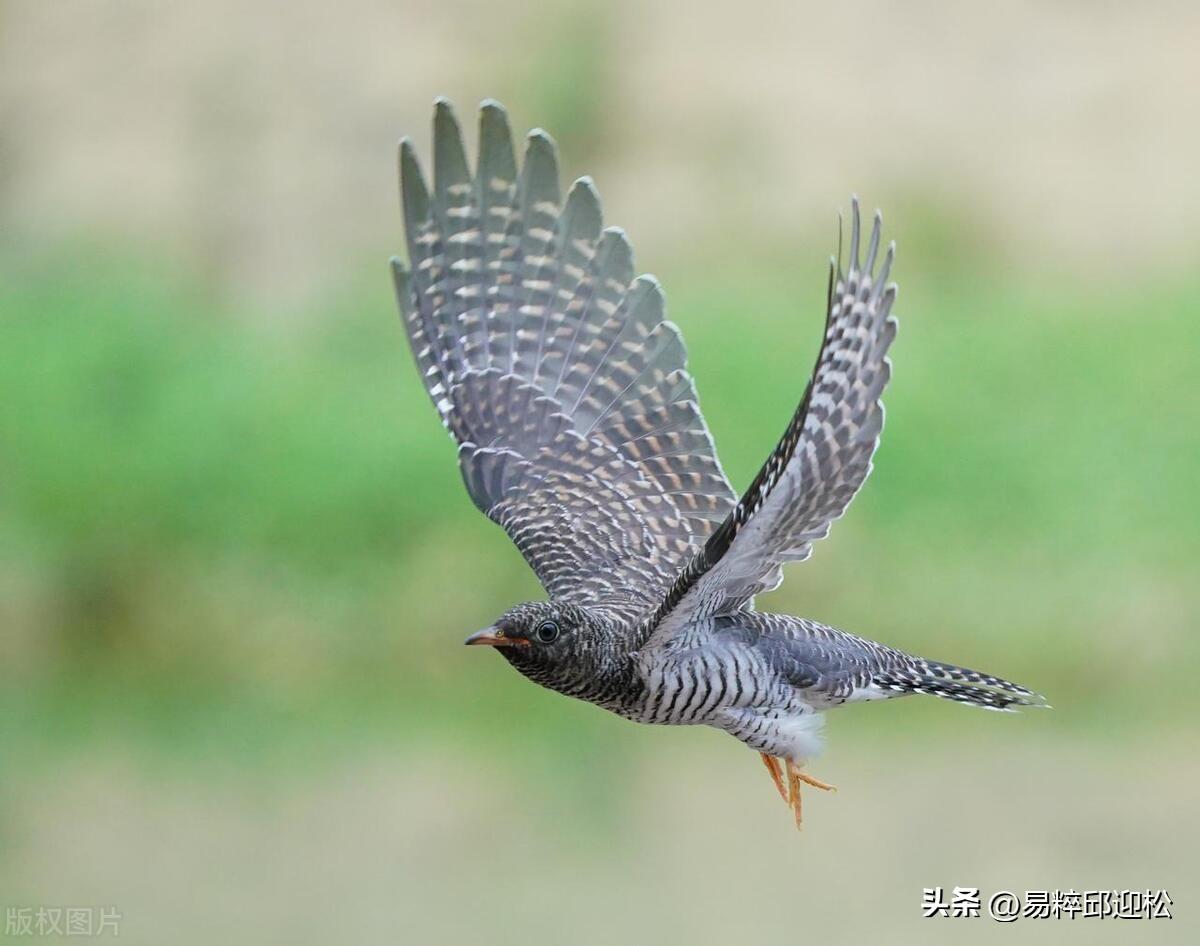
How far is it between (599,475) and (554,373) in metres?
0.31

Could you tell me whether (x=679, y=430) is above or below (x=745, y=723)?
above

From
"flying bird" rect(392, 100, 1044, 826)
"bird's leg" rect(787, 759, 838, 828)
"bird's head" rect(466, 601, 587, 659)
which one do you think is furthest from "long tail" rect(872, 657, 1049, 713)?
"bird's head" rect(466, 601, 587, 659)

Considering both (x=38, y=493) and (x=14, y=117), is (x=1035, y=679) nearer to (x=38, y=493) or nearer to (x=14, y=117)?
(x=38, y=493)

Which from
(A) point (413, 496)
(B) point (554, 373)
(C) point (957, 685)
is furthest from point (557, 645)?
(A) point (413, 496)

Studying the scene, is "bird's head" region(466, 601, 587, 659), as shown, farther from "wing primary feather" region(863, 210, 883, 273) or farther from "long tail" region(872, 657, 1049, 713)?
"wing primary feather" region(863, 210, 883, 273)

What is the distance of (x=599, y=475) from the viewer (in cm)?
567

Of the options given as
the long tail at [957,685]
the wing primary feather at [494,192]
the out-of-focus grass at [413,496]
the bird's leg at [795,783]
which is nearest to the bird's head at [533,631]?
the bird's leg at [795,783]

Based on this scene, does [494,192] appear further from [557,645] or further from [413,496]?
[413,496]

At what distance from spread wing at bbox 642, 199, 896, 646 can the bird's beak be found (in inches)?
12.2

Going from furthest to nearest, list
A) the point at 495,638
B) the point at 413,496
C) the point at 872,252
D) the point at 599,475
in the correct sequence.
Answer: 1. the point at 413,496
2. the point at 599,475
3. the point at 495,638
4. the point at 872,252

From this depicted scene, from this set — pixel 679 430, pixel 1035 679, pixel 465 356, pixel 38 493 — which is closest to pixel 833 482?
pixel 679 430

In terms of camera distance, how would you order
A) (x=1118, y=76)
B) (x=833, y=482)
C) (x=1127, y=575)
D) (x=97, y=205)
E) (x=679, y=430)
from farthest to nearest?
(x=1118, y=76) < (x=97, y=205) < (x=1127, y=575) < (x=679, y=430) < (x=833, y=482)

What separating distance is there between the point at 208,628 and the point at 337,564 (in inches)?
41.2

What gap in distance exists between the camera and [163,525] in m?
13.2
